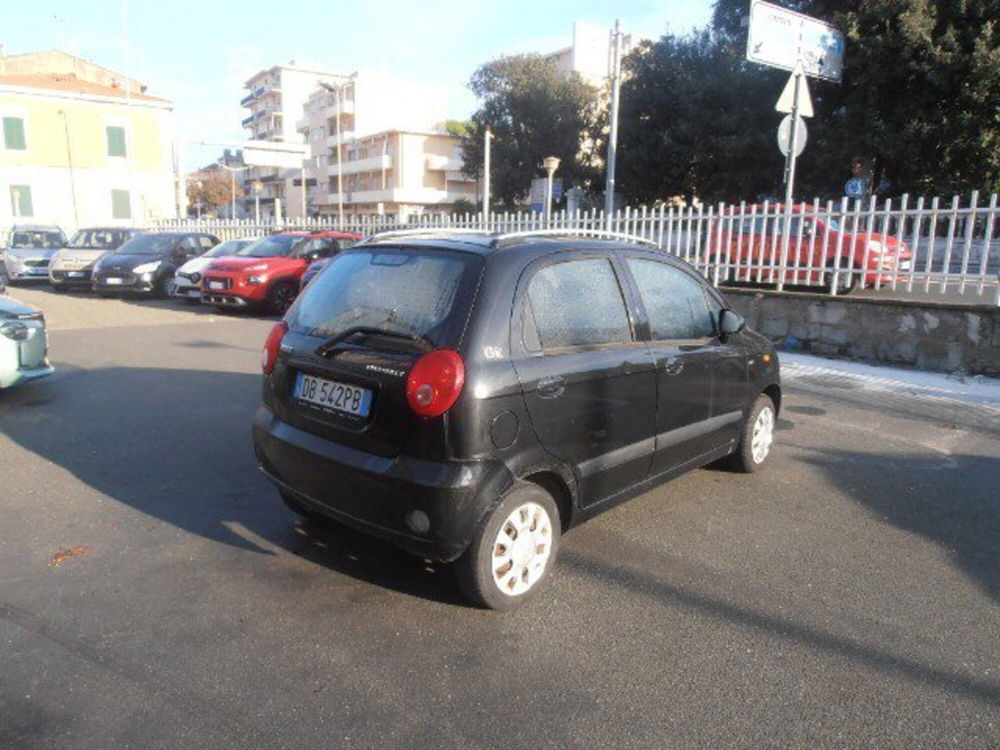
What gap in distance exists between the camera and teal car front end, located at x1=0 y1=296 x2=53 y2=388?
6.05 metres

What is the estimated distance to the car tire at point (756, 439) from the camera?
16.0 feet

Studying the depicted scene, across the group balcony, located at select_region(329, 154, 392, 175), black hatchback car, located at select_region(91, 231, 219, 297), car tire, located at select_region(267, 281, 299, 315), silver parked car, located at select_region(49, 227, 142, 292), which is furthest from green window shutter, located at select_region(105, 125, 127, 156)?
car tire, located at select_region(267, 281, 299, 315)

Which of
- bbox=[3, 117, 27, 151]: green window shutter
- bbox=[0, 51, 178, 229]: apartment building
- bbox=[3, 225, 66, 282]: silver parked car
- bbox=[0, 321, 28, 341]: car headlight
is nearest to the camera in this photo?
bbox=[0, 321, 28, 341]: car headlight

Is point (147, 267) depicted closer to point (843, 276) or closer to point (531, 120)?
point (843, 276)

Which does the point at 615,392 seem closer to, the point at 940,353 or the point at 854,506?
the point at 854,506

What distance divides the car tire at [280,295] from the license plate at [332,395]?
34.1 feet

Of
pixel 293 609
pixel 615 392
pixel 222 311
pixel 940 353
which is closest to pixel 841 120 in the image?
pixel 940 353

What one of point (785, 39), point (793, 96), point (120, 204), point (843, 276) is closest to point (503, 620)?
point (843, 276)

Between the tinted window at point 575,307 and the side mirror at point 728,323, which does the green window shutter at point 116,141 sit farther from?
the tinted window at point 575,307

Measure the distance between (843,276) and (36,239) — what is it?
795 inches

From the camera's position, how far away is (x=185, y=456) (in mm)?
5082

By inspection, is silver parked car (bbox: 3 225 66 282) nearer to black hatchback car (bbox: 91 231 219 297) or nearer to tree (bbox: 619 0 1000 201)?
black hatchback car (bbox: 91 231 219 297)

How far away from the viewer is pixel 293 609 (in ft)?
10.2

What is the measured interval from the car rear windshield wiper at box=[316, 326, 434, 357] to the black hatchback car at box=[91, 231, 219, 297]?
1363cm
